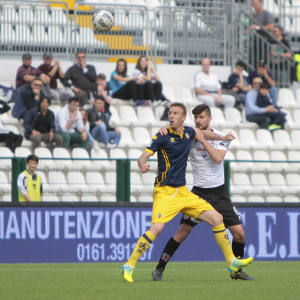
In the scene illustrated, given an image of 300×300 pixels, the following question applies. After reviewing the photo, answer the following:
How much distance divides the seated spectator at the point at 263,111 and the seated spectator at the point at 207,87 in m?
0.76

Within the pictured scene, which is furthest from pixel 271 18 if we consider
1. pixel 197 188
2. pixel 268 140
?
pixel 197 188

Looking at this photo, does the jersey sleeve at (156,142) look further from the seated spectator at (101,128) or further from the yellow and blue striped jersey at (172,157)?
the seated spectator at (101,128)

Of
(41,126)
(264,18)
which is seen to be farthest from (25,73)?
(264,18)

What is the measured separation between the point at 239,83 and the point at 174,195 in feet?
36.4

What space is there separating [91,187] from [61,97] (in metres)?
4.71

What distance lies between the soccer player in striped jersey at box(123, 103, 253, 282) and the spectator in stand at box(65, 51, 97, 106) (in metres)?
9.20

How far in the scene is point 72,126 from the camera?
55.5 ft

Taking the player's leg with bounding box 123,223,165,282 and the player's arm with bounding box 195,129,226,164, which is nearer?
the player's leg with bounding box 123,223,165,282

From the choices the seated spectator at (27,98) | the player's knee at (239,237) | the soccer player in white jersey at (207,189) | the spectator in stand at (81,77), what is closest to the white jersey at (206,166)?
the soccer player in white jersey at (207,189)

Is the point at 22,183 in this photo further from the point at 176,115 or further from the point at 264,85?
the point at 264,85

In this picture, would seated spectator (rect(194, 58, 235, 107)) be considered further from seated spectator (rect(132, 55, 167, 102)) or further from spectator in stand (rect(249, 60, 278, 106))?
spectator in stand (rect(249, 60, 278, 106))

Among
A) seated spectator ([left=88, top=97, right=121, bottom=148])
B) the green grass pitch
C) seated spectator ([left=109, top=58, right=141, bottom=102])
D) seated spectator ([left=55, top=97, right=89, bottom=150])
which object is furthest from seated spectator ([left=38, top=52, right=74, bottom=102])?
the green grass pitch

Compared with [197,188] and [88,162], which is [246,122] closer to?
[88,162]

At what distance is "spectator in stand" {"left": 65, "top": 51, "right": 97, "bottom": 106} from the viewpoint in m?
18.8
